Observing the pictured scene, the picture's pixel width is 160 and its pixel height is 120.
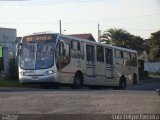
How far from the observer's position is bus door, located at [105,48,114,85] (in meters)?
29.5

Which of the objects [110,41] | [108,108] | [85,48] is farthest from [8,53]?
[110,41]

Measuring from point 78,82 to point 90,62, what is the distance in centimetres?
197

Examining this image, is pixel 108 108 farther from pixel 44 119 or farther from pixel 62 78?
pixel 62 78

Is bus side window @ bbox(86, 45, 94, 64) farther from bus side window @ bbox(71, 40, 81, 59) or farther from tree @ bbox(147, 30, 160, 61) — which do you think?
tree @ bbox(147, 30, 160, 61)

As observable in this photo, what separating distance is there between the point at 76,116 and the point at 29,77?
473 inches

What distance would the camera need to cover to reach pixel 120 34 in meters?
93.0

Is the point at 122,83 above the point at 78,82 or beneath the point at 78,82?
beneath

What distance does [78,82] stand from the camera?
83.3ft

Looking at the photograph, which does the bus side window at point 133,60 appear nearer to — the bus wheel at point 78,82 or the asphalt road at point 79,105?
the bus wheel at point 78,82

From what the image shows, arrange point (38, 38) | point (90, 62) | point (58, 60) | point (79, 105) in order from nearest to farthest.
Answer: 1. point (79, 105)
2. point (58, 60)
3. point (38, 38)
4. point (90, 62)

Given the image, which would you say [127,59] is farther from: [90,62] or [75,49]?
[75,49]

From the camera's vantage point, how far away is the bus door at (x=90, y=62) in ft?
87.3

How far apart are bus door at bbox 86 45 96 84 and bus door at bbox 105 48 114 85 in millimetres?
2125

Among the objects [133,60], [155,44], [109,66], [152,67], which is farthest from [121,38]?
[109,66]
